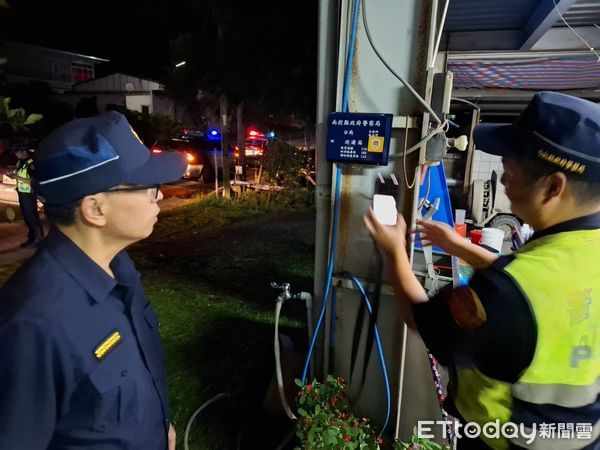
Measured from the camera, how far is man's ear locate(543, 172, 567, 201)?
1.21 m

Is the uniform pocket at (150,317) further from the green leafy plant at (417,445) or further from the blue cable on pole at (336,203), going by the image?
the green leafy plant at (417,445)

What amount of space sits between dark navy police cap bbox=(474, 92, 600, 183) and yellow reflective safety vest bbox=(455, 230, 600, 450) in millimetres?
226

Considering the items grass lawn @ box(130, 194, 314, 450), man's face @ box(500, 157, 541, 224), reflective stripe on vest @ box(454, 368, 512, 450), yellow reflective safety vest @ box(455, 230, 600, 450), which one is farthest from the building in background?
yellow reflective safety vest @ box(455, 230, 600, 450)


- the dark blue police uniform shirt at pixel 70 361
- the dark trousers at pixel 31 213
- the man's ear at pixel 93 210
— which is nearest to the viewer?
the dark blue police uniform shirt at pixel 70 361

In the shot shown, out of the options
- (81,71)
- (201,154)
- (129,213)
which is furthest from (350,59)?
(81,71)

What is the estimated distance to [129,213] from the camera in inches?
55.8

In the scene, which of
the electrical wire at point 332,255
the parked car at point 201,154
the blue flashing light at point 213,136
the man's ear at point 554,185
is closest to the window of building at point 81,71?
the blue flashing light at point 213,136

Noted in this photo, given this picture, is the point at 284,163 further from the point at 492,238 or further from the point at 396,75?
the point at 396,75

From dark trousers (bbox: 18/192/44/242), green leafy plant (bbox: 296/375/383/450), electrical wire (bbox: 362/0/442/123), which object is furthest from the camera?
dark trousers (bbox: 18/192/44/242)

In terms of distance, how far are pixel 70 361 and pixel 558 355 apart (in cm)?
152

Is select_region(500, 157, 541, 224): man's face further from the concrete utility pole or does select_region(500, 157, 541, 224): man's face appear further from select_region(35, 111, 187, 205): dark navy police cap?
select_region(35, 111, 187, 205): dark navy police cap

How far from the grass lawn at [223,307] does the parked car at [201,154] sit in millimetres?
5077

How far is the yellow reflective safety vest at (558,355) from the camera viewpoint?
44.5 inches

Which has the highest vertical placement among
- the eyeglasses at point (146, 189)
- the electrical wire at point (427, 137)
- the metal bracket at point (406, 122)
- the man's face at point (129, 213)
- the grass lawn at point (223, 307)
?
the metal bracket at point (406, 122)
